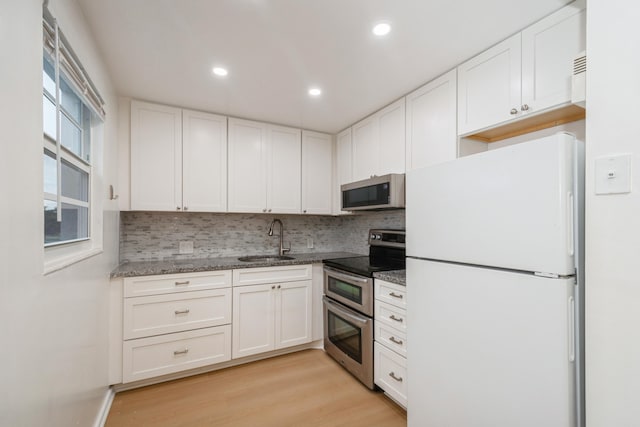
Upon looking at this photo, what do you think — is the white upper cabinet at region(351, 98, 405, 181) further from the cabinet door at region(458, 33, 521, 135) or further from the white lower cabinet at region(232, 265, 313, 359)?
the white lower cabinet at region(232, 265, 313, 359)

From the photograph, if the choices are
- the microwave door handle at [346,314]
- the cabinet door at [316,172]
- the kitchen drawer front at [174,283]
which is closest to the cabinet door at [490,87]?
the microwave door handle at [346,314]

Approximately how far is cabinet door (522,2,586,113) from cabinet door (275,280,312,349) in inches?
88.9

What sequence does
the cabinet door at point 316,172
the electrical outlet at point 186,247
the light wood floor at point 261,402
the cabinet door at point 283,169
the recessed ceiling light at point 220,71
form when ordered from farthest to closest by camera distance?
the cabinet door at point 316,172, the cabinet door at point 283,169, the electrical outlet at point 186,247, the recessed ceiling light at point 220,71, the light wood floor at point 261,402

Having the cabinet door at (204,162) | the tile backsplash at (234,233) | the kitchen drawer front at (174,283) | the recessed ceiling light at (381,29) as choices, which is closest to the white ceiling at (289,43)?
Answer: the recessed ceiling light at (381,29)

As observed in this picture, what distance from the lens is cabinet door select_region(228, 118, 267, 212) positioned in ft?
9.24

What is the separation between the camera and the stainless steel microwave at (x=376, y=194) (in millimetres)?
2230

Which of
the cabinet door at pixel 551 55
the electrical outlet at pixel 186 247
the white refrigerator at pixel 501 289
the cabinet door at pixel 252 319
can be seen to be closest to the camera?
the white refrigerator at pixel 501 289

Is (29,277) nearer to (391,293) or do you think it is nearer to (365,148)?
(391,293)

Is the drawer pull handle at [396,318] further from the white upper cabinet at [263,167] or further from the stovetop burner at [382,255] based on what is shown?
the white upper cabinet at [263,167]

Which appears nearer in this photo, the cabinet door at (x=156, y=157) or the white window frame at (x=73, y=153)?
the white window frame at (x=73, y=153)

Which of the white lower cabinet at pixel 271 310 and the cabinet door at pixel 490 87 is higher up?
the cabinet door at pixel 490 87

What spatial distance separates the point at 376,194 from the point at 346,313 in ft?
3.42

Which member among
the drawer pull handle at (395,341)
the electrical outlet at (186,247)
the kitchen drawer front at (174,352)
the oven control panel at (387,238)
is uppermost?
the oven control panel at (387,238)

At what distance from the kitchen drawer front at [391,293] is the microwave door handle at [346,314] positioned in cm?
26
